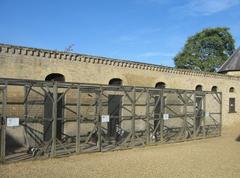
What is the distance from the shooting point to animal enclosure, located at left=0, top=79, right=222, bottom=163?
537 inches

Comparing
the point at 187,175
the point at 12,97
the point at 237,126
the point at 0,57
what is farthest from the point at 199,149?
the point at 237,126

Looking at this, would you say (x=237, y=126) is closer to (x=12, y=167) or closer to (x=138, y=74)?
(x=138, y=74)

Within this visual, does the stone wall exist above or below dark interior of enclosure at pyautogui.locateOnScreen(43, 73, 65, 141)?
above

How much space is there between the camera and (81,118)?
15000mm

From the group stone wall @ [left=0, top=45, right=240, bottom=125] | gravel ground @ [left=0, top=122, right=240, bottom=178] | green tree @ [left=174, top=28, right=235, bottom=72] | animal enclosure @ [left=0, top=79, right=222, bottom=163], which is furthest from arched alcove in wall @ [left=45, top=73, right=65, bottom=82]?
green tree @ [left=174, top=28, right=235, bottom=72]

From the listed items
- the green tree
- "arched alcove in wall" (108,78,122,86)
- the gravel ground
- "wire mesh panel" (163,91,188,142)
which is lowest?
the gravel ground

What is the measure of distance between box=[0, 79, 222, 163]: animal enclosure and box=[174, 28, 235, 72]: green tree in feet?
78.9

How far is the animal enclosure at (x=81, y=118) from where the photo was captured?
44.8ft

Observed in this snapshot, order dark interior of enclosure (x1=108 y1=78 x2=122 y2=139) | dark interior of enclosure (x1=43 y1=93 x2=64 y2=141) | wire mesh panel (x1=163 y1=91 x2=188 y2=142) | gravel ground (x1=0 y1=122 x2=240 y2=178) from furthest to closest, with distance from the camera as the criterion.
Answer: wire mesh panel (x1=163 y1=91 x2=188 y2=142), dark interior of enclosure (x1=108 y1=78 x2=122 y2=139), dark interior of enclosure (x1=43 y1=93 x2=64 y2=141), gravel ground (x1=0 y1=122 x2=240 y2=178)

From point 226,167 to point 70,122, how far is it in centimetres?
837

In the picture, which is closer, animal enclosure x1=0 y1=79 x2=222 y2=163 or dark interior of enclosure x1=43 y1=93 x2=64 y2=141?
animal enclosure x1=0 y1=79 x2=222 y2=163

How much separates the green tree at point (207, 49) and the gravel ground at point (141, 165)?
30877mm

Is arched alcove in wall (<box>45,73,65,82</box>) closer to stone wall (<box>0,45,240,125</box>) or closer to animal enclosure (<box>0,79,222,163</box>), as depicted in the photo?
stone wall (<box>0,45,240,125</box>)

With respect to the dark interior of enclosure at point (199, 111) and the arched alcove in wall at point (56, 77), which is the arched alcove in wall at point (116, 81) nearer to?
the arched alcove in wall at point (56, 77)
